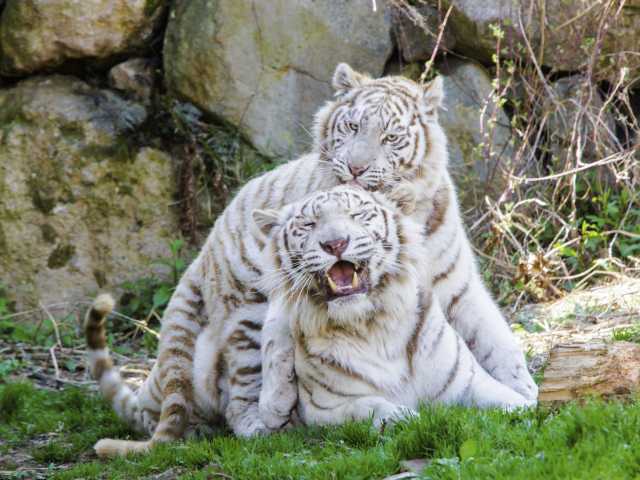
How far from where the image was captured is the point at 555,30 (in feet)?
29.0

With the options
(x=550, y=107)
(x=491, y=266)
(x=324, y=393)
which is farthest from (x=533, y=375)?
(x=550, y=107)

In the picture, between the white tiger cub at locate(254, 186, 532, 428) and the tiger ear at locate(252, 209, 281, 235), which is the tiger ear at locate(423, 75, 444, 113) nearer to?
the white tiger cub at locate(254, 186, 532, 428)

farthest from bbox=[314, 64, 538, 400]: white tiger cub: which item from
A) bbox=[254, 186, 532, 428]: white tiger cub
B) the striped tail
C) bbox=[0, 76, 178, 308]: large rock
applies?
bbox=[0, 76, 178, 308]: large rock

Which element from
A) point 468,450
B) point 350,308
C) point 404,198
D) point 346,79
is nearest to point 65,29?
point 346,79

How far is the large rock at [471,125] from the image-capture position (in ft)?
29.0

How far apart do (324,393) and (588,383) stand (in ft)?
4.26

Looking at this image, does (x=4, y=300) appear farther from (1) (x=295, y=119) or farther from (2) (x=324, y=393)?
(2) (x=324, y=393)

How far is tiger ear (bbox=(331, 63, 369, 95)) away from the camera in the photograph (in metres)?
6.21

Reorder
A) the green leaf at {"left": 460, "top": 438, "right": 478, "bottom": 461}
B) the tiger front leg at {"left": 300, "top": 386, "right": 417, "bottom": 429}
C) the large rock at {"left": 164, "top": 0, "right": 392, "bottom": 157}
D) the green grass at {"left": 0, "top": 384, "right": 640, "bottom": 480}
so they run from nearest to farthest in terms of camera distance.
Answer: the green grass at {"left": 0, "top": 384, "right": 640, "bottom": 480} → the green leaf at {"left": 460, "top": 438, "right": 478, "bottom": 461} → the tiger front leg at {"left": 300, "top": 386, "right": 417, "bottom": 429} → the large rock at {"left": 164, "top": 0, "right": 392, "bottom": 157}

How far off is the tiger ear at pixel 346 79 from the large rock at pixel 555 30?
2887mm

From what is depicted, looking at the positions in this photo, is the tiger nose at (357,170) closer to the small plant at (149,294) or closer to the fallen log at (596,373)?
the fallen log at (596,373)

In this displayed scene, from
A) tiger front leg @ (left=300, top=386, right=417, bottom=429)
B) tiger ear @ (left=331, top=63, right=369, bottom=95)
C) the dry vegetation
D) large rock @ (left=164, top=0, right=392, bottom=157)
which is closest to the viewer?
tiger front leg @ (left=300, top=386, right=417, bottom=429)

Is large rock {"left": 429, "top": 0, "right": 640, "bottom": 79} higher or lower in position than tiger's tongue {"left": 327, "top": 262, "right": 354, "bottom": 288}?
higher

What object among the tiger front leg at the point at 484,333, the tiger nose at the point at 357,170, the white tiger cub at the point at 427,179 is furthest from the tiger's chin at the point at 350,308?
the tiger nose at the point at 357,170
